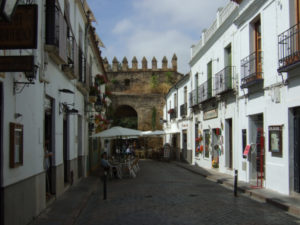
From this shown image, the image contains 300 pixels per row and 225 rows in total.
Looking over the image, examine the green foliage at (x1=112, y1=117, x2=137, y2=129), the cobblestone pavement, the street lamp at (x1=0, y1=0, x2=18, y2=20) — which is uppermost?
the street lamp at (x1=0, y1=0, x2=18, y2=20)

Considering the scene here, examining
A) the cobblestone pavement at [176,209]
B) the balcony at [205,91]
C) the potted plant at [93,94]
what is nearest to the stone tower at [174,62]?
the balcony at [205,91]

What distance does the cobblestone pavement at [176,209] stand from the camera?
7668 mm

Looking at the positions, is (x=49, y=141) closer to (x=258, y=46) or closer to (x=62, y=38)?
(x=62, y=38)

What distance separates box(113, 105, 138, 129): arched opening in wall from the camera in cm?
4069

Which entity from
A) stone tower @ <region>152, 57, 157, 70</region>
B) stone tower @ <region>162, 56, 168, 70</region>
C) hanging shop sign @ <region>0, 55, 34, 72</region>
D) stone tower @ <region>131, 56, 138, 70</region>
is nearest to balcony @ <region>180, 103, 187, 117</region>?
hanging shop sign @ <region>0, 55, 34, 72</region>

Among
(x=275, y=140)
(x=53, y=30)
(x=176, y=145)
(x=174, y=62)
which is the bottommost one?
(x=176, y=145)

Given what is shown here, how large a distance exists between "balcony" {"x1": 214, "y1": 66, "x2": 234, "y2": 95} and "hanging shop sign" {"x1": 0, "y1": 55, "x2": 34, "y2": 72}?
11.6 metres

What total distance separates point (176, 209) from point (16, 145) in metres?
4.18

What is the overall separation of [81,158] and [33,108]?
825 centimetres

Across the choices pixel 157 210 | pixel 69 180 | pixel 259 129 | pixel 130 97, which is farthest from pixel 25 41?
pixel 130 97

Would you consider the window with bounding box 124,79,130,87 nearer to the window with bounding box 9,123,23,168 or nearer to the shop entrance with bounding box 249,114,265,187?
the shop entrance with bounding box 249,114,265,187

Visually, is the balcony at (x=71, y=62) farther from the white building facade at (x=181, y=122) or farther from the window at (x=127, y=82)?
the window at (x=127, y=82)

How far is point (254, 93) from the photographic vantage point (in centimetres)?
1317

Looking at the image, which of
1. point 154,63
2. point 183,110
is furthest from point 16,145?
point 154,63
